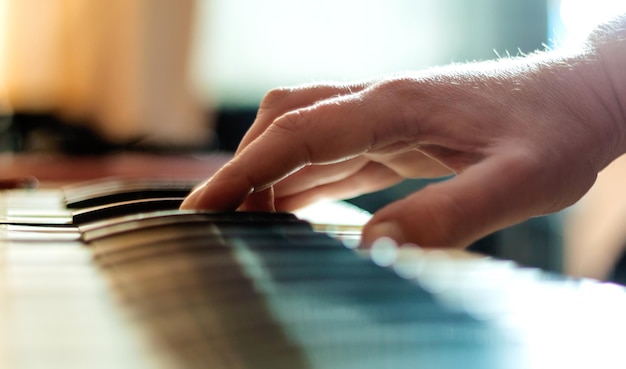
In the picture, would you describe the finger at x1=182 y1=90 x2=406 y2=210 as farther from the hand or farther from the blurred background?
the blurred background

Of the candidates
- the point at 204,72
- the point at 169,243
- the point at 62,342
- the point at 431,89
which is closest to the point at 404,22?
the point at 204,72

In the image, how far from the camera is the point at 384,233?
0.53 metres

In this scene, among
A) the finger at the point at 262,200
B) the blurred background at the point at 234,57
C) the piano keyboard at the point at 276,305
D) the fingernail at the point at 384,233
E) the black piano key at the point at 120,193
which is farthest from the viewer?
the blurred background at the point at 234,57

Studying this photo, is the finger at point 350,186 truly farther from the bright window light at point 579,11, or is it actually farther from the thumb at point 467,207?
the bright window light at point 579,11

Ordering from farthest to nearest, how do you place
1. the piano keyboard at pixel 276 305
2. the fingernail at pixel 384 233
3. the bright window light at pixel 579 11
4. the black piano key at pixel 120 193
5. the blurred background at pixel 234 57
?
1. the blurred background at pixel 234 57
2. the bright window light at pixel 579 11
3. the black piano key at pixel 120 193
4. the fingernail at pixel 384 233
5. the piano keyboard at pixel 276 305

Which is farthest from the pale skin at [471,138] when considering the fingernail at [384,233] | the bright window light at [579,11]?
the bright window light at [579,11]

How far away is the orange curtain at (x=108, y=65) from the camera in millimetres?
3094

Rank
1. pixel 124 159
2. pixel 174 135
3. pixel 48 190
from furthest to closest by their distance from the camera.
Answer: pixel 174 135
pixel 124 159
pixel 48 190

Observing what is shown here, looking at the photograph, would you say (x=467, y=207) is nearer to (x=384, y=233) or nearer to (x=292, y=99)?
(x=384, y=233)

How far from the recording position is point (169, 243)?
21.2 inches

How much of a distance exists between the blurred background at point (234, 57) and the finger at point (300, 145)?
87.0 inches

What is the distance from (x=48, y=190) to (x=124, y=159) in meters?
0.85

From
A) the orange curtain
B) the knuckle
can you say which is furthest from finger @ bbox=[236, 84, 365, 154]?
the orange curtain

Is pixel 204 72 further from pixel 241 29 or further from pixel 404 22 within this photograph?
pixel 404 22
